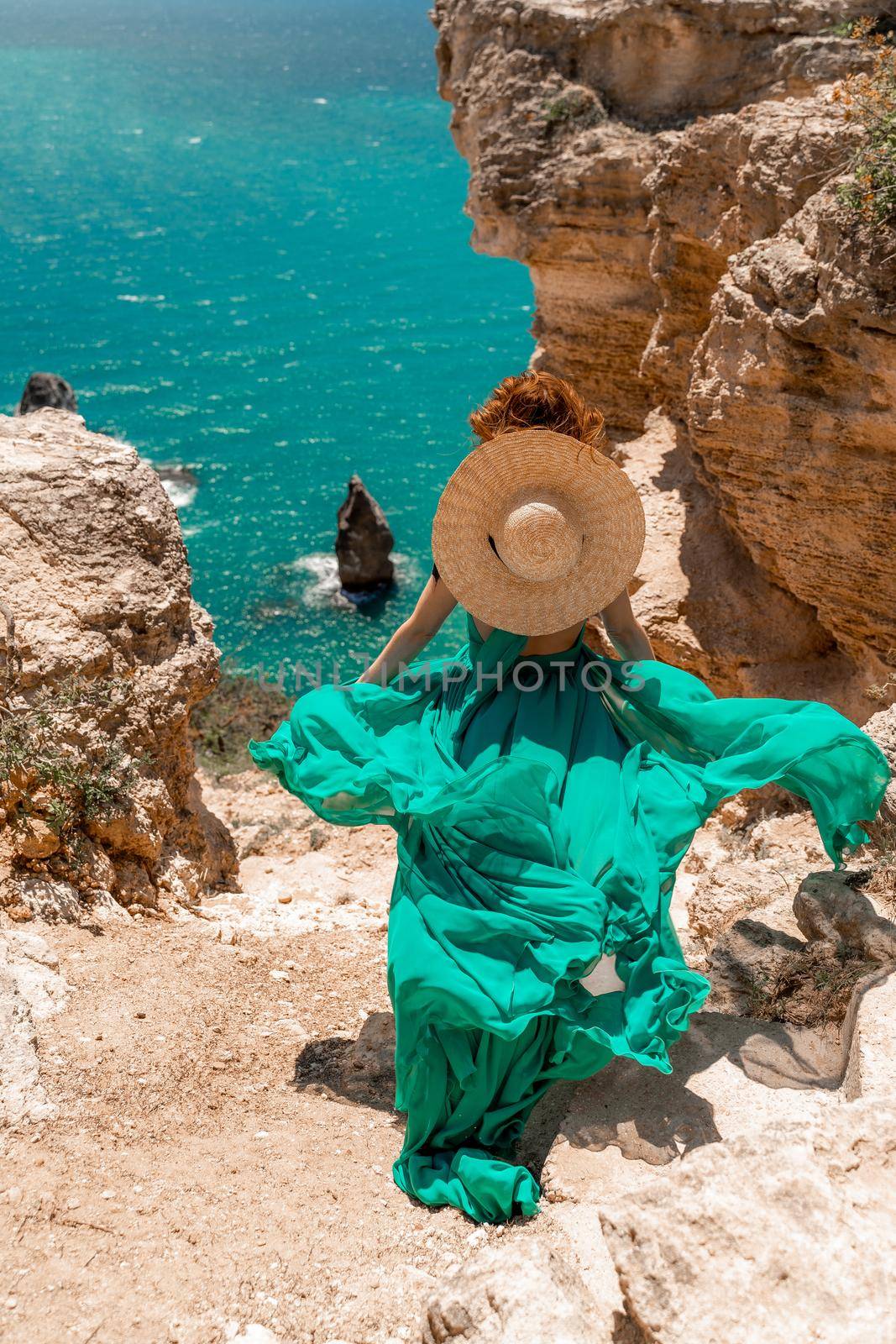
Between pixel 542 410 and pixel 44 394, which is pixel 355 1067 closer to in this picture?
pixel 542 410

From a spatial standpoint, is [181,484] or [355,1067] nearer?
[355,1067]

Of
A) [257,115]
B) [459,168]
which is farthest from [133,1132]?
Result: [257,115]

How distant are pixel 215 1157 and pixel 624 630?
268cm

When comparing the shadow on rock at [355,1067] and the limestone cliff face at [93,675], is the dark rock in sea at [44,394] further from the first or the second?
the shadow on rock at [355,1067]

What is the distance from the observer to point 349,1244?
364cm

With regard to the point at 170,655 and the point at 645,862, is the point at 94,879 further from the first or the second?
the point at 645,862

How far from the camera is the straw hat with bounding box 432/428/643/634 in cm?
454

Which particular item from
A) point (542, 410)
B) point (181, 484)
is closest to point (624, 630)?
point (542, 410)

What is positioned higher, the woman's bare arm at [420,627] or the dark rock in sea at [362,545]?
the woman's bare arm at [420,627]

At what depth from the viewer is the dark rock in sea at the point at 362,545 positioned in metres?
22.2

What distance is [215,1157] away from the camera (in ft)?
13.3

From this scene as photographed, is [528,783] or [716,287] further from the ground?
[716,287]

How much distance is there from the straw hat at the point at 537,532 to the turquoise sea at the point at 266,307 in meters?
13.6

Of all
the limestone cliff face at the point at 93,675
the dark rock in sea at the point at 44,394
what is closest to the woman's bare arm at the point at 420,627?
the limestone cliff face at the point at 93,675
